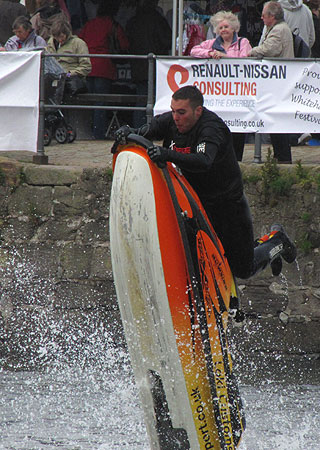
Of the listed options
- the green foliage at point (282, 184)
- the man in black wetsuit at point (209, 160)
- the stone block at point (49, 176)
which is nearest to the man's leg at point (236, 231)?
the man in black wetsuit at point (209, 160)

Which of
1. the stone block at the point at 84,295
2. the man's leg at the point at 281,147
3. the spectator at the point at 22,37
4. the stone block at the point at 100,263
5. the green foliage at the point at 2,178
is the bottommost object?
the stone block at the point at 84,295

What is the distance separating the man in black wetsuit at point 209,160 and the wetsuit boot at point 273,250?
90 mm

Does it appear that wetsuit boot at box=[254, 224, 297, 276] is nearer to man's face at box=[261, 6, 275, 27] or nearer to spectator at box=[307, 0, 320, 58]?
man's face at box=[261, 6, 275, 27]

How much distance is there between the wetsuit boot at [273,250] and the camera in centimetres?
663

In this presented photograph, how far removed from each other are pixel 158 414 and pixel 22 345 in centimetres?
394

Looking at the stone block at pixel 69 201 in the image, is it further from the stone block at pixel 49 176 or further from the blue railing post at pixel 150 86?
the blue railing post at pixel 150 86

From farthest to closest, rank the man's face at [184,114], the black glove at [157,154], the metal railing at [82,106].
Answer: the metal railing at [82,106] → the man's face at [184,114] → the black glove at [157,154]

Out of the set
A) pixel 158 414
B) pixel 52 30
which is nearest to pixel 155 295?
pixel 158 414

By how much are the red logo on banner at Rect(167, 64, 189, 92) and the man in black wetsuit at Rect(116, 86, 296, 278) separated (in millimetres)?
3187

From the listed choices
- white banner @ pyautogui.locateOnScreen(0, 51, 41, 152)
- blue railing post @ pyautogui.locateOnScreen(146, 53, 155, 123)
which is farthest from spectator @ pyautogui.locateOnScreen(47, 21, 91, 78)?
blue railing post @ pyautogui.locateOnScreen(146, 53, 155, 123)

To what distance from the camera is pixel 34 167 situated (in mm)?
9523

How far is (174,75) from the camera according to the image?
365 inches

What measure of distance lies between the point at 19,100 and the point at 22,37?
1152mm

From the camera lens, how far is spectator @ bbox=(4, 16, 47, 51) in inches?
400
